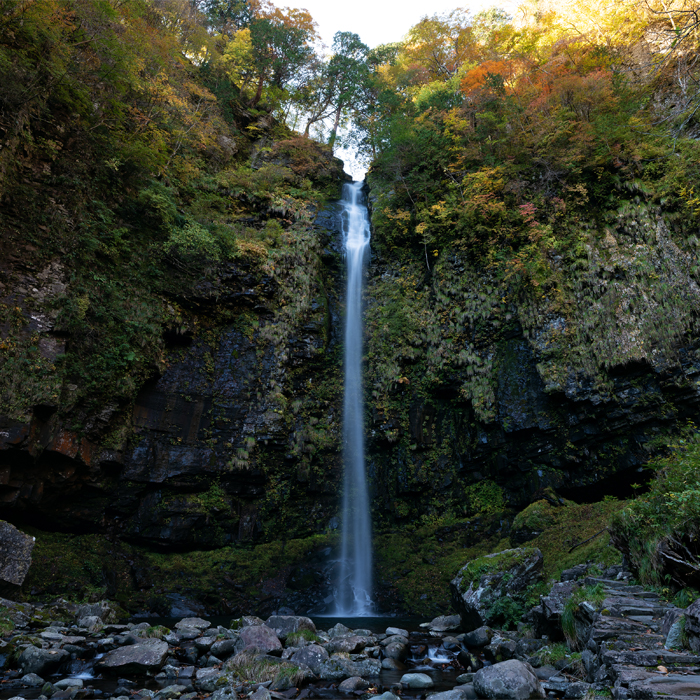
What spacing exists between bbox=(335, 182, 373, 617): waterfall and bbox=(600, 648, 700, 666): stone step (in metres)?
9.56

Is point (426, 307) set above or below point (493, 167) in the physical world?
below

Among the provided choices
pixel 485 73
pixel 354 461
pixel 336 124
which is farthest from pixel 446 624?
pixel 336 124

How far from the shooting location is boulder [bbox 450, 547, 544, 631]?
7.86 m

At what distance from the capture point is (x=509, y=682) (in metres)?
4.79

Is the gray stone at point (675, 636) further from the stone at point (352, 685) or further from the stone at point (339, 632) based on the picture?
the stone at point (339, 632)

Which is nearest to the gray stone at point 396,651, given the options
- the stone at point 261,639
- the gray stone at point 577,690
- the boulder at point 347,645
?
the boulder at point 347,645

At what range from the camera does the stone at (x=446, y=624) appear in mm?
9140

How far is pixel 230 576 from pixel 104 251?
9475 millimetres

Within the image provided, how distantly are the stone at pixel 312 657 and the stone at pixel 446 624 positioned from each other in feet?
11.8

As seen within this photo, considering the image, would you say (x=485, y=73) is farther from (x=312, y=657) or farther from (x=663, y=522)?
(x=312, y=657)

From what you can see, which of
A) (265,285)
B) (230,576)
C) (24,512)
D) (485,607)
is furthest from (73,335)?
(485,607)

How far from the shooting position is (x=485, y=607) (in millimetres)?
7777

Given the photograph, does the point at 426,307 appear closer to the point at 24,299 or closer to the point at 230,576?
the point at 230,576

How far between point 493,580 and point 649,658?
4.80 meters
